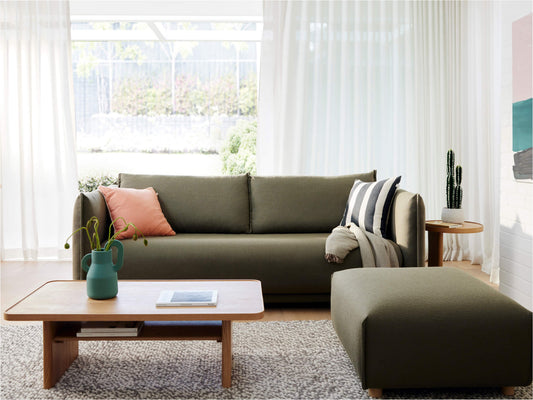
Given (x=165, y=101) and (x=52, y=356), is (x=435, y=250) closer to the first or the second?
(x=52, y=356)

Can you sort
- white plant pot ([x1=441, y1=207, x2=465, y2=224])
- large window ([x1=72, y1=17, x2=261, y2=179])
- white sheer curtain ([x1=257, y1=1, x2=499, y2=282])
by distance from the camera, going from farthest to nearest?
1. large window ([x1=72, y1=17, x2=261, y2=179])
2. white sheer curtain ([x1=257, y1=1, x2=499, y2=282])
3. white plant pot ([x1=441, y1=207, x2=465, y2=224])

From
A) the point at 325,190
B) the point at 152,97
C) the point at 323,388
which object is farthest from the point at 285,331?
the point at 152,97

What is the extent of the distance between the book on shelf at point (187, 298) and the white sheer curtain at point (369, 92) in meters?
2.56

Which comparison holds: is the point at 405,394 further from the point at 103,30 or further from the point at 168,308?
the point at 103,30

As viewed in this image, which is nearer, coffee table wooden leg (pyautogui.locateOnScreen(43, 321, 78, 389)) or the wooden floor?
coffee table wooden leg (pyautogui.locateOnScreen(43, 321, 78, 389))

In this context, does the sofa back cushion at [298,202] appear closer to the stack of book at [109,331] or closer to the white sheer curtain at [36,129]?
the stack of book at [109,331]

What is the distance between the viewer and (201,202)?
371 centimetres

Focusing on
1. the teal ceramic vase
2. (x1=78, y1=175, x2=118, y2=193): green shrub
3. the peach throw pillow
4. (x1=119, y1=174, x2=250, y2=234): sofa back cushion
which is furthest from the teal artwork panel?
(x1=78, y1=175, x2=118, y2=193): green shrub

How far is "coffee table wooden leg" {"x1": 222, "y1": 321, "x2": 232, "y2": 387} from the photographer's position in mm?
2062

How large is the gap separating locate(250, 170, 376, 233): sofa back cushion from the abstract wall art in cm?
105

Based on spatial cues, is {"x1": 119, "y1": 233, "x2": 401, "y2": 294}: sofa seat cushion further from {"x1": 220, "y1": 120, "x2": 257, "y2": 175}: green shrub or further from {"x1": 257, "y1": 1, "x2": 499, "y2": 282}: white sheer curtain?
{"x1": 220, "y1": 120, "x2": 257, "y2": 175}: green shrub

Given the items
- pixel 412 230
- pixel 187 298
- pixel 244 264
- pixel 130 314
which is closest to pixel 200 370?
pixel 187 298

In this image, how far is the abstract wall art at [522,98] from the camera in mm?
3053

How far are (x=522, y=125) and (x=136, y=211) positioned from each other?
2506mm
